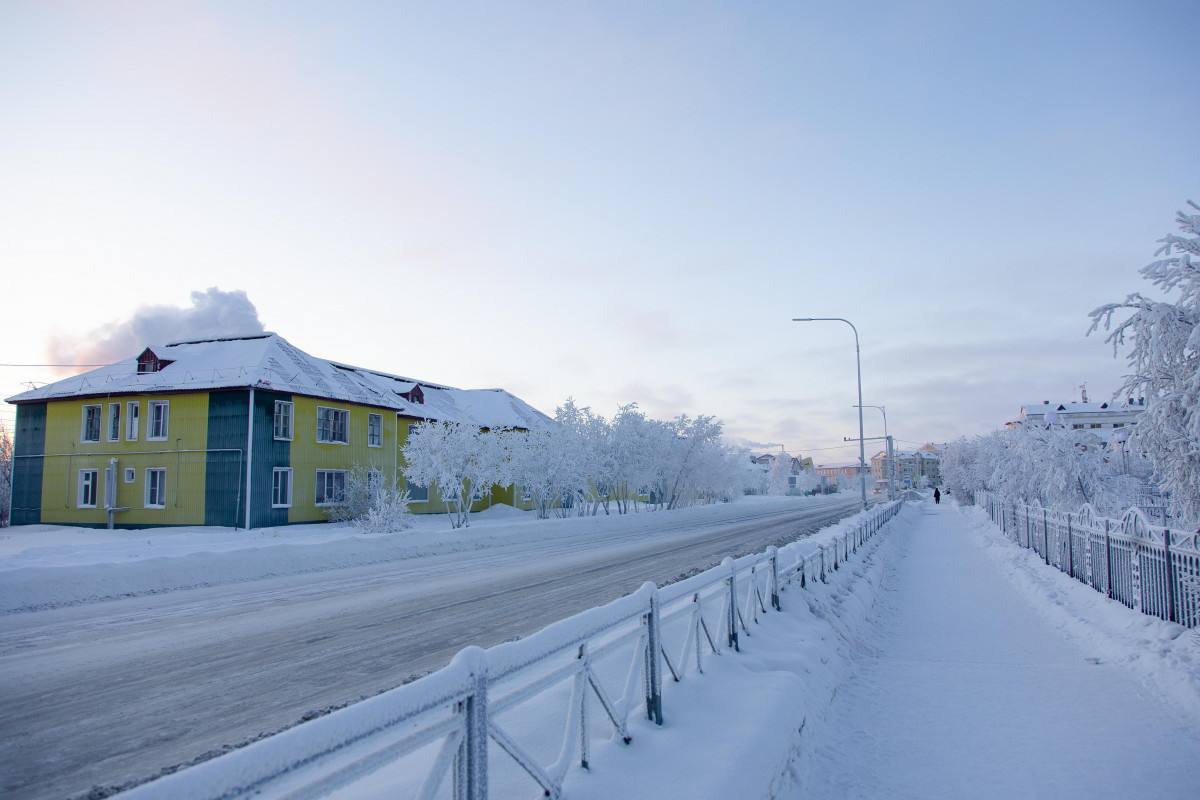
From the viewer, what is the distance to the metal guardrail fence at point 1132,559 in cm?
984

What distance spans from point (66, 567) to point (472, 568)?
8.06 meters

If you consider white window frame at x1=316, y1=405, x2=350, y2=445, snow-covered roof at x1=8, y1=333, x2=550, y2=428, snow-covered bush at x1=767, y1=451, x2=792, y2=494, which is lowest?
snow-covered bush at x1=767, y1=451, x2=792, y2=494

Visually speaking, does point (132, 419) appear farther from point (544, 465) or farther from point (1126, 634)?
point (1126, 634)

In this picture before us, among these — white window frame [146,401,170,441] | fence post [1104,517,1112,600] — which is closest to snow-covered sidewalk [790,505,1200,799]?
fence post [1104,517,1112,600]

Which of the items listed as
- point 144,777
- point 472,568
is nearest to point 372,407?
point 472,568

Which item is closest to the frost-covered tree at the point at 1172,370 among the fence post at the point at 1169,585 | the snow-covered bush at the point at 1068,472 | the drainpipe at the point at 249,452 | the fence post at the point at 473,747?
the fence post at the point at 1169,585

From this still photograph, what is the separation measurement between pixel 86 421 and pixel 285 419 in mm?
9085

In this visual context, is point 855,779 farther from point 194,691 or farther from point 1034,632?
point 1034,632

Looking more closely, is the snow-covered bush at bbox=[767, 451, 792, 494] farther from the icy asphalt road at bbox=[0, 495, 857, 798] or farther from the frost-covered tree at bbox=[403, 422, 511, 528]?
the icy asphalt road at bbox=[0, 495, 857, 798]

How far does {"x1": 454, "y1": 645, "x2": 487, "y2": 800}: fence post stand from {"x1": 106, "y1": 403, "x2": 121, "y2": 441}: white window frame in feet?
107

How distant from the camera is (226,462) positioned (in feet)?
89.9

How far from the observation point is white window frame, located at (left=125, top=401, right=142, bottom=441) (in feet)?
95.1

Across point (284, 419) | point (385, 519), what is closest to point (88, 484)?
point (284, 419)

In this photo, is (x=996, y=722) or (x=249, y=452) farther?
(x=249, y=452)
